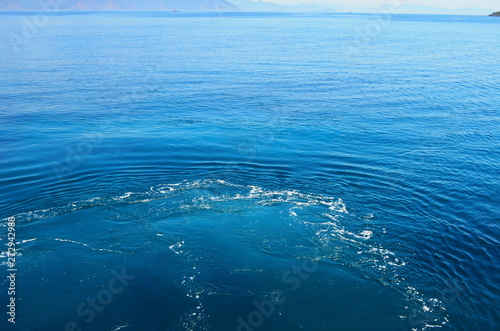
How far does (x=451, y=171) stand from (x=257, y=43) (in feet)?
383

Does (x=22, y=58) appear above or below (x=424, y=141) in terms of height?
above

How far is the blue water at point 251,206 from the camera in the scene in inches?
1053

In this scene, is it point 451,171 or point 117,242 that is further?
point 451,171

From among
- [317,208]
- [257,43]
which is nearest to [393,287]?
[317,208]

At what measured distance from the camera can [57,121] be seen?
59906 millimetres

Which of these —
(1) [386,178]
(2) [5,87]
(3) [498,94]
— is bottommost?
(3) [498,94]

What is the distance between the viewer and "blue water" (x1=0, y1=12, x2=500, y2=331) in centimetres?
2675

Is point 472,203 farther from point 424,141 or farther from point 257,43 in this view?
point 257,43

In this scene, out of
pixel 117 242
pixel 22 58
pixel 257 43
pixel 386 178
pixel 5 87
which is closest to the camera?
pixel 117 242

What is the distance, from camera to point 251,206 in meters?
38.1

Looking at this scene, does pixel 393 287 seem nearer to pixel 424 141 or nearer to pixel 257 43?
pixel 424 141

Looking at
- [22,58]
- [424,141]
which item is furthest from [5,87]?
[424,141]

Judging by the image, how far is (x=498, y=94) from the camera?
252ft

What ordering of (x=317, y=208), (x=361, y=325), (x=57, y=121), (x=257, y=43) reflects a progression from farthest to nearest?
(x=257, y=43) < (x=57, y=121) < (x=317, y=208) < (x=361, y=325)
